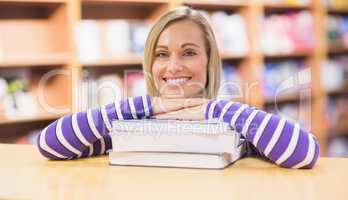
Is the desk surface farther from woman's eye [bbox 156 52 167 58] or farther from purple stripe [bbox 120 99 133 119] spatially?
woman's eye [bbox 156 52 167 58]

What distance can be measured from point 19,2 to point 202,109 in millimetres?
1870

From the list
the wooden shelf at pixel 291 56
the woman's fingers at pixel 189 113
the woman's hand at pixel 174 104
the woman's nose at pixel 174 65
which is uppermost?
the wooden shelf at pixel 291 56

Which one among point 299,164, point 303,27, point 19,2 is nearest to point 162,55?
point 299,164

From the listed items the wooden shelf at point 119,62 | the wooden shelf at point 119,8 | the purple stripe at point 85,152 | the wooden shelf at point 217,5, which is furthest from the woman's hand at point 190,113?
the wooden shelf at point 217,5

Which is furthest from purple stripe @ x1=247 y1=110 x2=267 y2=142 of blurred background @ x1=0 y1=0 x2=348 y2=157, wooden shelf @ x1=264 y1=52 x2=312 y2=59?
wooden shelf @ x1=264 y1=52 x2=312 y2=59

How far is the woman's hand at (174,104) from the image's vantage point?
38.6 inches

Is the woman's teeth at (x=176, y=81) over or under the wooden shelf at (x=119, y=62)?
under

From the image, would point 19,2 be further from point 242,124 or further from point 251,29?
point 242,124

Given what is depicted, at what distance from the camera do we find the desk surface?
2.51ft

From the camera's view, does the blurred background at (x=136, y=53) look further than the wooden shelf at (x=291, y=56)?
No

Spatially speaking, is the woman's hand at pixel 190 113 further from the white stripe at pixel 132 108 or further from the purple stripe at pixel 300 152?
the purple stripe at pixel 300 152

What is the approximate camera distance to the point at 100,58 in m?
2.80

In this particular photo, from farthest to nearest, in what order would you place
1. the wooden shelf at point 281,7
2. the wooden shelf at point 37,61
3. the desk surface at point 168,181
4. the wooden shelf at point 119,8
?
the wooden shelf at point 281,7
the wooden shelf at point 119,8
the wooden shelf at point 37,61
the desk surface at point 168,181

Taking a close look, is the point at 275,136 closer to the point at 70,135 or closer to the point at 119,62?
the point at 70,135
